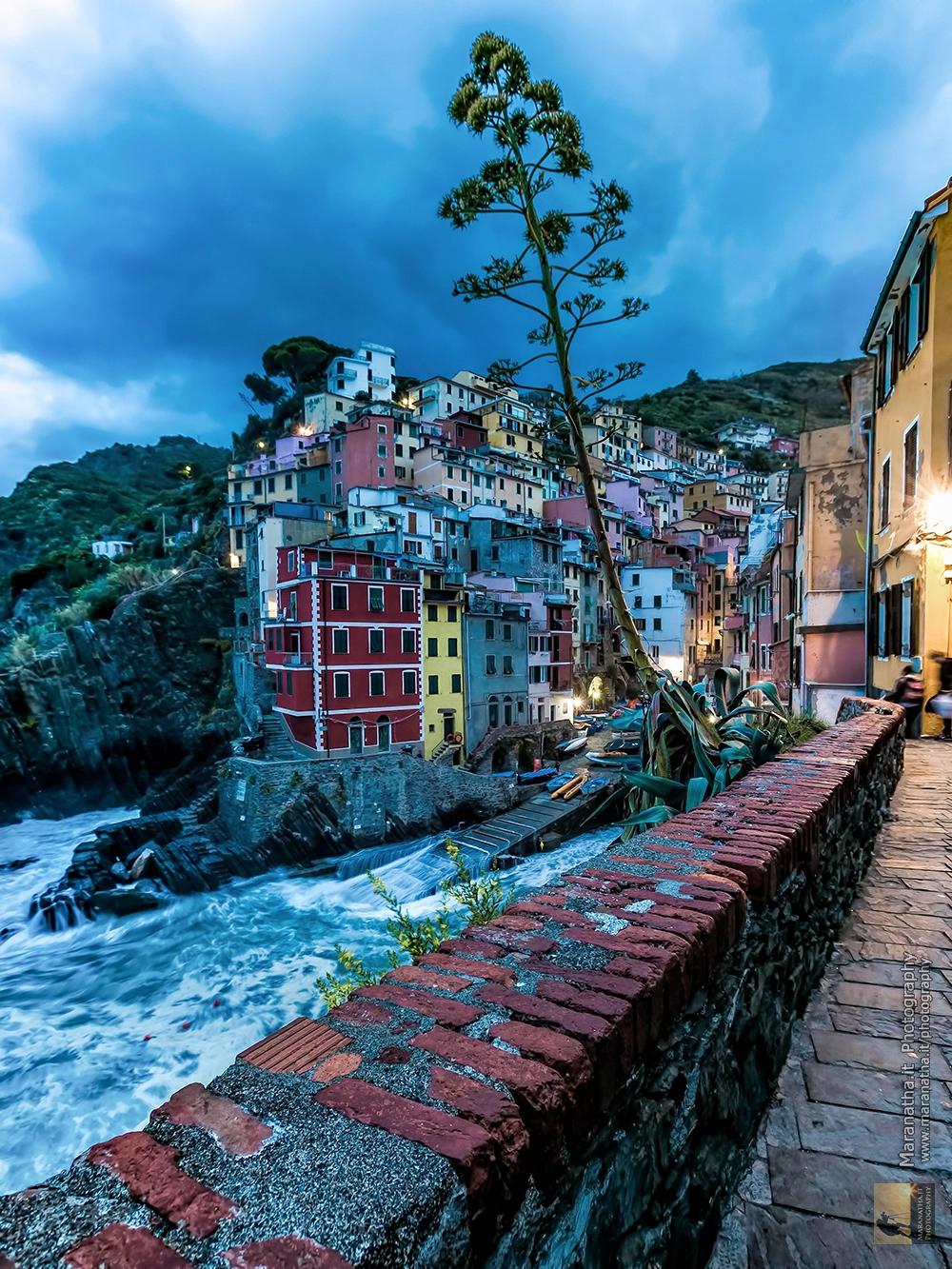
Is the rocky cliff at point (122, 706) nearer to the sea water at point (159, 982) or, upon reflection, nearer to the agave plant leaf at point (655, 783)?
the sea water at point (159, 982)

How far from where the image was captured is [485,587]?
33.2 m

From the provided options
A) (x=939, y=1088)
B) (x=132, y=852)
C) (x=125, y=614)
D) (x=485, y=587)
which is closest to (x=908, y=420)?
(x=939, y=1088)

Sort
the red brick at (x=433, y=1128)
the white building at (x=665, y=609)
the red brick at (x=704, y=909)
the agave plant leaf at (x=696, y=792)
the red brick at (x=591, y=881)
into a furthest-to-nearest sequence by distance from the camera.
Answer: the white building at (x=665, y=609), the agave plant leaf at (x=696, y=792), the red brick at (x=591, y=881), the red brick at (x=704, y=909), the red brick at (x=433, y=1128)

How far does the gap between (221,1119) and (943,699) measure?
11.1 m

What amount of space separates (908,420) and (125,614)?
126 ft

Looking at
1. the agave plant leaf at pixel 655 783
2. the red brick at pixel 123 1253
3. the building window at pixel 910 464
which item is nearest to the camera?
the red brick at pixel 123 1253

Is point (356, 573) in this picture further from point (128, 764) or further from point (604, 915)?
point (604, 915)

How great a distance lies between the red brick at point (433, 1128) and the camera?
105 cm

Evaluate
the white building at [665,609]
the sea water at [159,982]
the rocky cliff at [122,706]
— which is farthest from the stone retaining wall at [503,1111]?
the white building at [665,609]

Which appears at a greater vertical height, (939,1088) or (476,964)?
(476,964)

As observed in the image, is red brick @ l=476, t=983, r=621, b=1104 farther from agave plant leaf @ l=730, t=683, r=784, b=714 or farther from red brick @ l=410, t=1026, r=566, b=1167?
agave plant leaf @ l=730, t=683, r=784, b=714

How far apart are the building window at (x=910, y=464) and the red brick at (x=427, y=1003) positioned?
12.2 m

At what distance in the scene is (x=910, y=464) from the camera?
11195mm

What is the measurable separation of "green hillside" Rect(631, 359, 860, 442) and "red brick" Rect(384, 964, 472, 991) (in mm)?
89953
